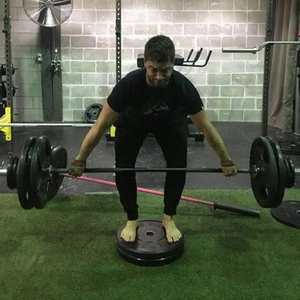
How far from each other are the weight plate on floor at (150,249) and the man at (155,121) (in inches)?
1.7

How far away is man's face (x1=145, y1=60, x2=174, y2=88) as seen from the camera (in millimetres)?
1700

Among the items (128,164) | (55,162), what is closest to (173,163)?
(128,164)

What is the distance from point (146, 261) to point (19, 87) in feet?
15.9

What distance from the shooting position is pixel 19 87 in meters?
6.04

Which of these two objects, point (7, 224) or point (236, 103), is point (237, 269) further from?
point (236, 103)

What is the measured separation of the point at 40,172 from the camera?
6.35 feet

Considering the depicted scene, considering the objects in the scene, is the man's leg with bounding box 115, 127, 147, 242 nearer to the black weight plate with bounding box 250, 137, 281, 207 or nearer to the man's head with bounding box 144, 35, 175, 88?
the man's head with bounding box 144, 35, 175, 88

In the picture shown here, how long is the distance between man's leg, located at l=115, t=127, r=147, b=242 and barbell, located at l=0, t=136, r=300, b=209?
0.09 m

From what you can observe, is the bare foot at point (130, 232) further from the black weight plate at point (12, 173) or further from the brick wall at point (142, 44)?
the brick wall at point (142, 44)

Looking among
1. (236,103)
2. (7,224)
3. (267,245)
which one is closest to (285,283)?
(267,245)

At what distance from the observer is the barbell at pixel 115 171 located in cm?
180

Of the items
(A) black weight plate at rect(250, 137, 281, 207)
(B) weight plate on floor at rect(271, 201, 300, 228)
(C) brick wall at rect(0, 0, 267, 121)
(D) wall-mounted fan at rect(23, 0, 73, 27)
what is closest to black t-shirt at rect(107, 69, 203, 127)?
(A) black weight plate at rect(250, 137, 281, 207)

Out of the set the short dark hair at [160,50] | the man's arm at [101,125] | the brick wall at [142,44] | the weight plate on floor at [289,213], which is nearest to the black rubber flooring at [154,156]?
the weight plate on floor at [289,213]

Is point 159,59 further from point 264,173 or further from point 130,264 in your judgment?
point 130,264
